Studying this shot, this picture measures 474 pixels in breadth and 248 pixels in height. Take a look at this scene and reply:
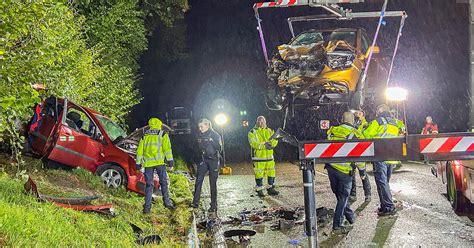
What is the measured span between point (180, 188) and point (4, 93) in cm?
612

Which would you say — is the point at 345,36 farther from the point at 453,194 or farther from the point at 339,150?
the point at 339,150

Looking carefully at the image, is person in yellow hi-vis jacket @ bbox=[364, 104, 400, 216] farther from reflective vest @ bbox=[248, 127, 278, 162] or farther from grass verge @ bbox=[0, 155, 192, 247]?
grass verge @ bbox=[0, 155, 192, 247]

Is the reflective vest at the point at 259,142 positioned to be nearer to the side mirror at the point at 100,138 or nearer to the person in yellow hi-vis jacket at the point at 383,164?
the person in yellow hi-vis jacket at the point at 383,164

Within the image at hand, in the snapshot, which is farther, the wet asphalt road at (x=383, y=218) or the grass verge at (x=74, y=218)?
the wet asphalt road at (x=383, y=218)

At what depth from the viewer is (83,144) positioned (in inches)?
342

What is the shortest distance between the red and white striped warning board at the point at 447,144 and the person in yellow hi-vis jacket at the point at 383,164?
3.18m

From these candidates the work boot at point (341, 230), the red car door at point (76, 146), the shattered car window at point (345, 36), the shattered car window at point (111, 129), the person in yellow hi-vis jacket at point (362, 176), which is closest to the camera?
→ the work boot at point (341, 230)

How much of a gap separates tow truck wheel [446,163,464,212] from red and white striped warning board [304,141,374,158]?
3.85 metres

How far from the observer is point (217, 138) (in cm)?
845

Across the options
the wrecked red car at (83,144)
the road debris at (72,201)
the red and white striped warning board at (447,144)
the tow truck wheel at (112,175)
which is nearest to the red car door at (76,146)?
the wrecked red car at (83,144)

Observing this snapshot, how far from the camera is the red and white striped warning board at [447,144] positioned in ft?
13.4

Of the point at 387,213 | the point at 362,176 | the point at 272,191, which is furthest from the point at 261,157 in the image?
the point at 387,213

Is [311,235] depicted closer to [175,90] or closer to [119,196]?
[119,196]

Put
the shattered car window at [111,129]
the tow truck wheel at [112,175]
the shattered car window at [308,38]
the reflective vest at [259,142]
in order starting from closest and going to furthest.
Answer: the tow truck wheel at [112,175] → the shattered car window at [308,38] → the shattered car window at [111,129] → the reflective vest at [259,142]
